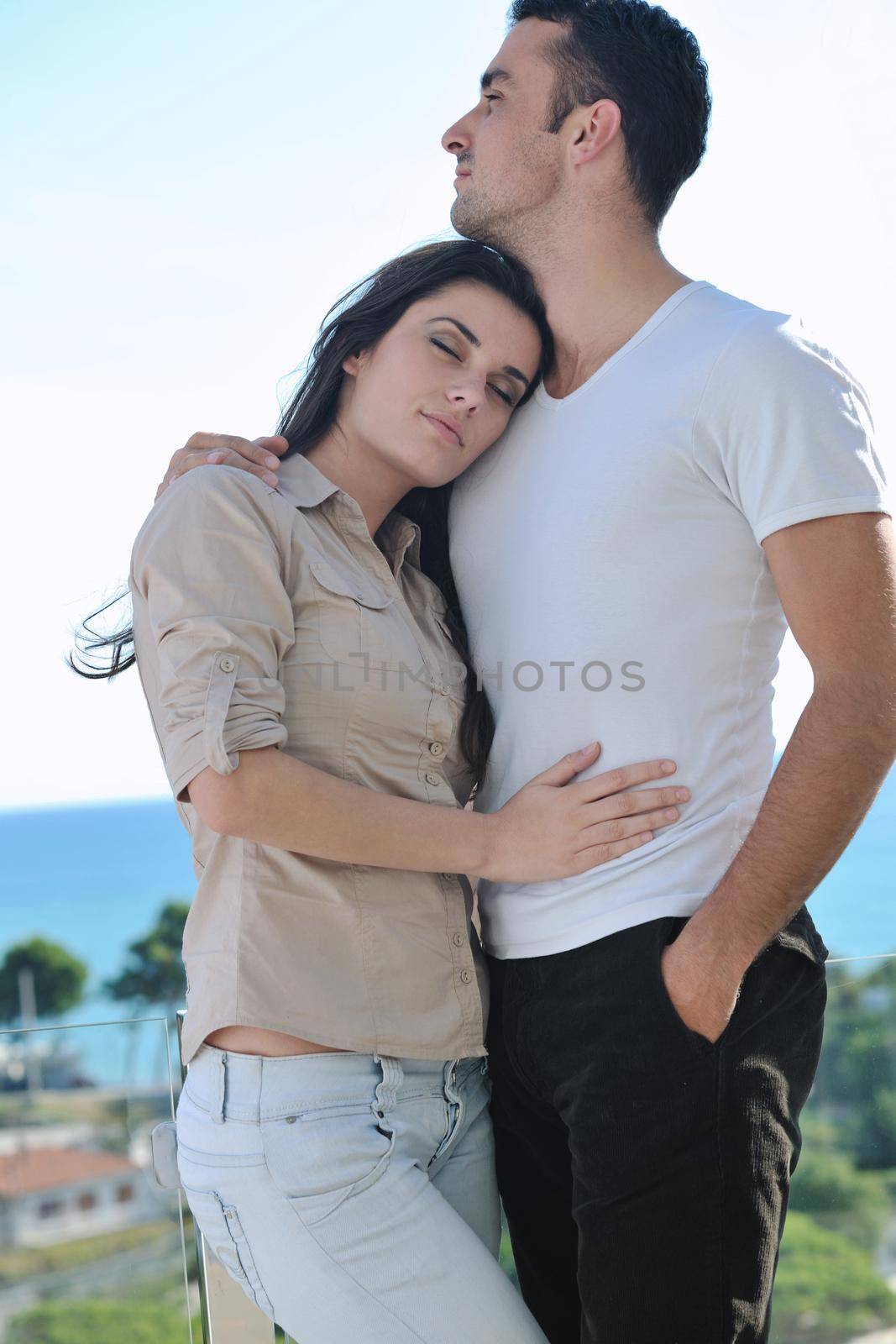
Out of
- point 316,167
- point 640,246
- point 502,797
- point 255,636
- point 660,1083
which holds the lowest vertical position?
point 660,1083

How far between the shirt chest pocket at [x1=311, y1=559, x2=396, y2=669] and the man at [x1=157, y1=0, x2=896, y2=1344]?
231mm

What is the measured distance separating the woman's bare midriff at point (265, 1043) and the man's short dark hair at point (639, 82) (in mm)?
1488

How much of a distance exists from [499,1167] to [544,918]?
0.45 metres

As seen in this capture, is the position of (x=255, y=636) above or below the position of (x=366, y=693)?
above

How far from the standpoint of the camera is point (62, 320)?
5562cm

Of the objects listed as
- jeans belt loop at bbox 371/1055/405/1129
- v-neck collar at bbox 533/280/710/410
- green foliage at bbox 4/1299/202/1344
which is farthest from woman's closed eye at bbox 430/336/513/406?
green foliage at bbox 4/1299/202/1344

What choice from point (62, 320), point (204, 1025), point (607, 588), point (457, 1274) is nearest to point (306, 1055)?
point (204, 1025)

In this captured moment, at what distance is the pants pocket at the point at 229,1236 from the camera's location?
1603 mm

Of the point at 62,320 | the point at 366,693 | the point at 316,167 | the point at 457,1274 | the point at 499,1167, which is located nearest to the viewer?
the point at 457,1274

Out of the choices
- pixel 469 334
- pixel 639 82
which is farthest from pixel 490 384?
pixel 639 82

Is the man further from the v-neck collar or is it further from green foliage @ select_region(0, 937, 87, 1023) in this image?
green foliage @ select_region(0, 937, 87, 1023)

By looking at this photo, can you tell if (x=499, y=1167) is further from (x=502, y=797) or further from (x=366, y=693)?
(x=366, y=693)

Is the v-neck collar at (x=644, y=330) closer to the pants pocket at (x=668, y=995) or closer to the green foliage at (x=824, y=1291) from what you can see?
the pants pocket at (x=668, y=995)

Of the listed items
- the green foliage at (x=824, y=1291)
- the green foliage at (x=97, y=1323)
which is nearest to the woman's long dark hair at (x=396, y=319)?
the green foliage at (x=97, y=1323)
